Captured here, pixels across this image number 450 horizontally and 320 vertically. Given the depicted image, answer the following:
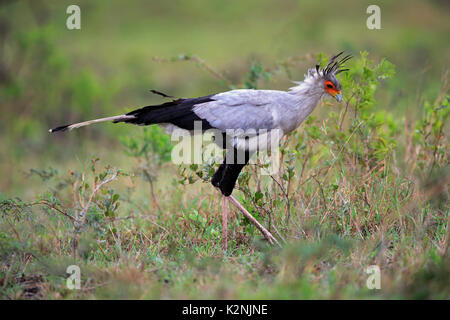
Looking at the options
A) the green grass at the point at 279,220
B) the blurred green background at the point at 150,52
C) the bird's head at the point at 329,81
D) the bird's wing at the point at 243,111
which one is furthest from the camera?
the blurred green background at the point at 150,52

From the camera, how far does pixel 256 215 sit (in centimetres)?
408

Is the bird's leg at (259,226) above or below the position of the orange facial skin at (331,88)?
below

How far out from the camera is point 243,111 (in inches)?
148

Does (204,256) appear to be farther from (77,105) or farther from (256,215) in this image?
(77,105)

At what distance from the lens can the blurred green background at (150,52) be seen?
8.49 metres

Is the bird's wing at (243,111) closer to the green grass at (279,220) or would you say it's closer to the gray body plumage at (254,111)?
the gray body plumage at (254,111)

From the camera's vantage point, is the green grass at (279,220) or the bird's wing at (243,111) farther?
the bird's wing at (243,111)

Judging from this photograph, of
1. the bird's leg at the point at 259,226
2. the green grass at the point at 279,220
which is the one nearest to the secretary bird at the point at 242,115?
the bird's leg at the point at 259,226

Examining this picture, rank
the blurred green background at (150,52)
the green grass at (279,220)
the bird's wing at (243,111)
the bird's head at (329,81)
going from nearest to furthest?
the green grass at (279,220)
the bird's wing at (243,111)
the bird's head at (329,81)
the blurred green background at (150,52)

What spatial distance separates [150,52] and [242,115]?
38.6ft

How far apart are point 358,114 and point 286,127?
1.01 metres

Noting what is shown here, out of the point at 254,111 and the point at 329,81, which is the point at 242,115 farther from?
the point at 329,81

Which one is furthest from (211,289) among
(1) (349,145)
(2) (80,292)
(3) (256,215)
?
(1) (349,145)

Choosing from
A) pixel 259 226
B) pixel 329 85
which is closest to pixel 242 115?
pixel 329 85
